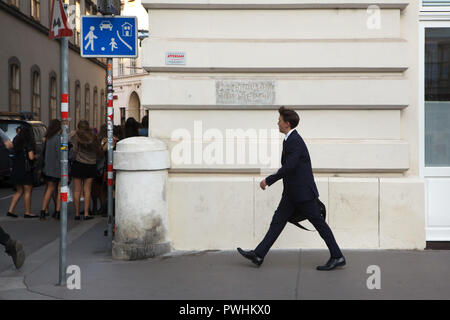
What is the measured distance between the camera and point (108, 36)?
29.8ft

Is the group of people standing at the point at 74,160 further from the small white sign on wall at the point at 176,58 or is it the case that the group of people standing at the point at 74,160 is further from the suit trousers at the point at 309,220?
the suit trousers at the point at 309,220

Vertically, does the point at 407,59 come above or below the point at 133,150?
above

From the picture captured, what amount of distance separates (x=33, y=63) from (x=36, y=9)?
101 inches

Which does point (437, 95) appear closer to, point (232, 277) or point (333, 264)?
point (333, 264)

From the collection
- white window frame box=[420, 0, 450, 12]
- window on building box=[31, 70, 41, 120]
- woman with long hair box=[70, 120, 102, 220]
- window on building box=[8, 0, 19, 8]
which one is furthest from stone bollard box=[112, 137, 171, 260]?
window on building box=[31, 70, 41, 120]

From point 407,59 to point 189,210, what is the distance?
3141 mm

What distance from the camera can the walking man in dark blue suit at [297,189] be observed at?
23.5 ft

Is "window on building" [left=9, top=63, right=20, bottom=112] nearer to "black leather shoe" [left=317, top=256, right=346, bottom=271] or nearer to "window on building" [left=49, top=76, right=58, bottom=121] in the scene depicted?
"window on building" [left=49, top=76, right=58, bottom=121]

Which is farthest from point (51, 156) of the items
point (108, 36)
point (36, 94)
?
point (36, 94)

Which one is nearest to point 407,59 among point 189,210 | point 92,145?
point 189,210

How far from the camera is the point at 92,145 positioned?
12.2 m

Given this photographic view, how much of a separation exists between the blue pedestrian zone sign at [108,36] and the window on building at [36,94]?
22715 millimetres

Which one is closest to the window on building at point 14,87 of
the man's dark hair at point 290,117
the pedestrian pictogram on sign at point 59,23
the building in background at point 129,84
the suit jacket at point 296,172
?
the pedestrian pictogram on sign at point 59,23
